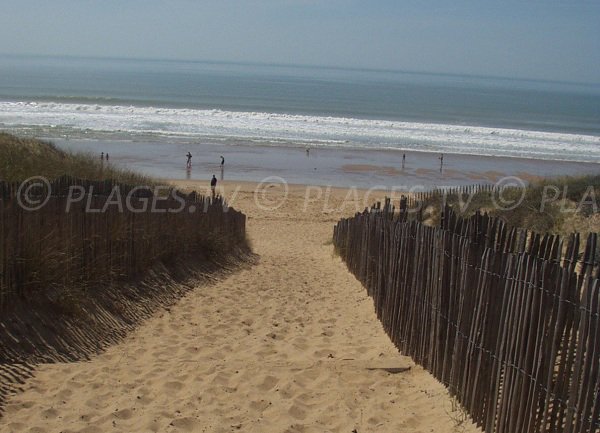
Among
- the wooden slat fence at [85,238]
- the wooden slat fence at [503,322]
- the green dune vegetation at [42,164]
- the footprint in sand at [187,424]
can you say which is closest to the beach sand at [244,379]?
the footprint in sand at [187,424]

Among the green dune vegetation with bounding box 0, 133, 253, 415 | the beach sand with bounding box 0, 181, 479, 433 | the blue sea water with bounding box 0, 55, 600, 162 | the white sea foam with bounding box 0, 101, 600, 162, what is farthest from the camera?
the white sea foam with bounding box 0, 101, 600, 162

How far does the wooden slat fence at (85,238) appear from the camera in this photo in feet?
21.6

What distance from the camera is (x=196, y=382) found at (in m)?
5.72

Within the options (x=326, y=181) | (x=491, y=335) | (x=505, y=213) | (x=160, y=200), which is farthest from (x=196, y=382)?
(x=326, y=181)

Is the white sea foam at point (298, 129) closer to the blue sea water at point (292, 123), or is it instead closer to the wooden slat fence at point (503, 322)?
the blue sea water at point (292, 123)

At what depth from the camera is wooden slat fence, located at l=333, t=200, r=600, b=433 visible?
12.3ft

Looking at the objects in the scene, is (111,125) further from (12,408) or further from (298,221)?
(12,408)

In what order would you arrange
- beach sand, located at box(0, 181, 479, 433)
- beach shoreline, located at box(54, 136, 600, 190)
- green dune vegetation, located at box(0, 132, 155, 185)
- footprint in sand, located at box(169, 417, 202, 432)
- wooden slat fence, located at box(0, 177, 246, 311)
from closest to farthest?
footprint in sand, located at box(169, 417, 202, 432), beach sand, located at box(0, 181, 479, 433), wooden slat fence, located at box(0, 177, 246, 311), green dune vegetation, located at box(0, 132, 155, 185), beach shoreline, located at box(54, 136, 600, 190)

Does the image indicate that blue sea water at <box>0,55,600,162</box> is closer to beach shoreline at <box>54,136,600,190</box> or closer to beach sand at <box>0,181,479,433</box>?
beach shoreline at <box>54,136,600,190</box>

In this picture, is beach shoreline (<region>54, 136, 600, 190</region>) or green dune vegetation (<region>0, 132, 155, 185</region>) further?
beach shoreline (<region>54, 136, 600, 190</region>)

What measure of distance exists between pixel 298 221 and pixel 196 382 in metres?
16.9

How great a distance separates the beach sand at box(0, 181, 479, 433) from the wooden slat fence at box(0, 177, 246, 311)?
0.88 metres

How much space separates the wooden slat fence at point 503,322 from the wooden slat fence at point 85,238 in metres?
3.47

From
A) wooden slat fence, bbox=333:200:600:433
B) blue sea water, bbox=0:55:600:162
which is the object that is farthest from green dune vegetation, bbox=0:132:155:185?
blue sea water, bbox=0:55:600:162
